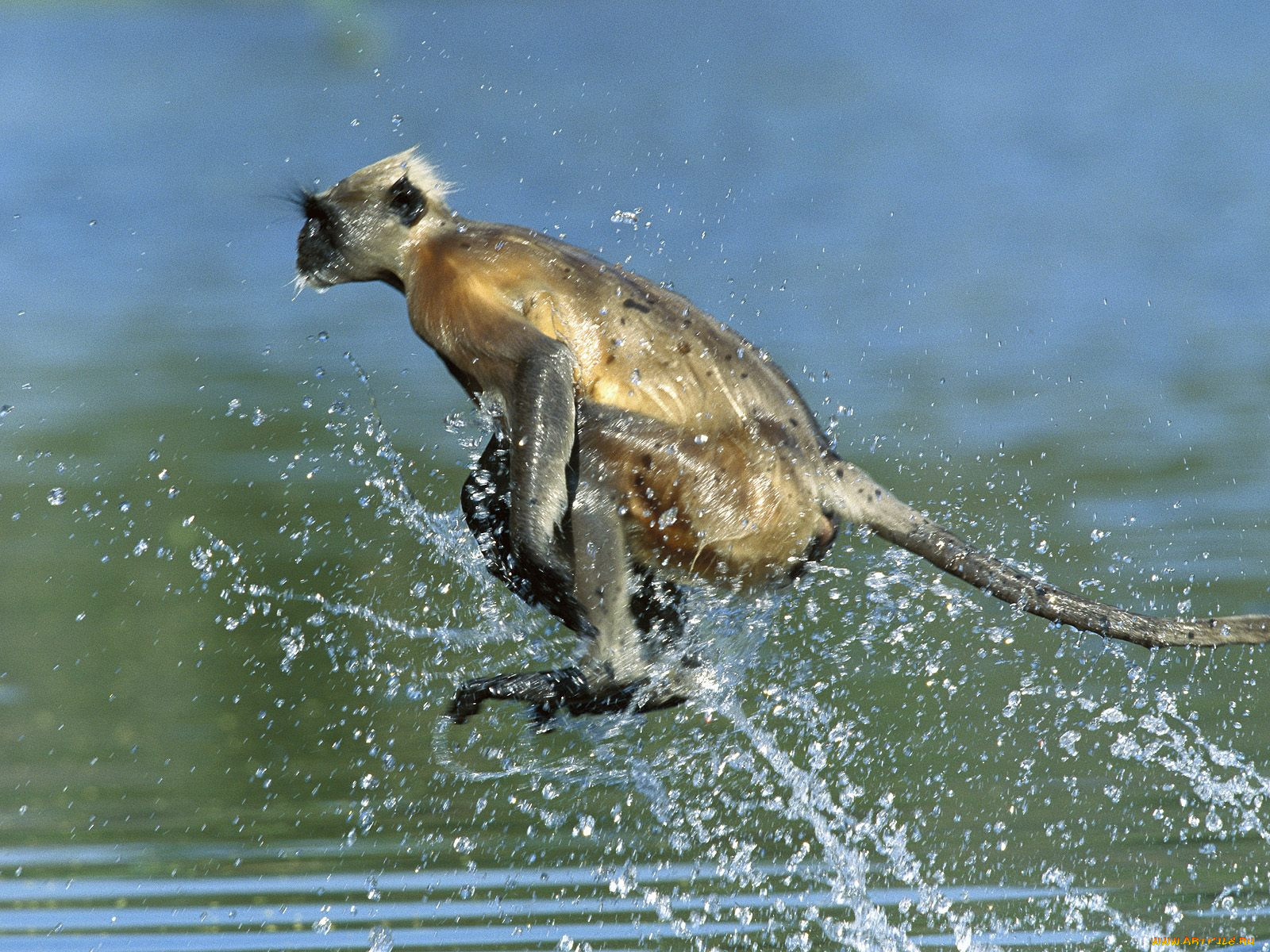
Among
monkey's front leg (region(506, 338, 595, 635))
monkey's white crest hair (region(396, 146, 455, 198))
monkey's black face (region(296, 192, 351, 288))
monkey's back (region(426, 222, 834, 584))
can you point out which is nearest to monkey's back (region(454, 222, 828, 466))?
monkey's back (region(426, 222, 834, 584))

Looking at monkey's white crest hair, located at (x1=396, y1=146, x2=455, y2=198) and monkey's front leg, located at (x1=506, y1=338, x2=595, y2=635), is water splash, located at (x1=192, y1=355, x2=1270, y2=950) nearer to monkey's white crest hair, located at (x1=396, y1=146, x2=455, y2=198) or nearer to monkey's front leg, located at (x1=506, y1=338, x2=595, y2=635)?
monkey's front leg, located at (x1=506, y1=338, x2=595, y2=635)

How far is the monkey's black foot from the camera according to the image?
14.5ft

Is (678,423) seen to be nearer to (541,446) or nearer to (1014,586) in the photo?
(541,446)

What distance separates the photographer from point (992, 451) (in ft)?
30.7

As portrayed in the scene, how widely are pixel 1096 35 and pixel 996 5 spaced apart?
163 centimetres

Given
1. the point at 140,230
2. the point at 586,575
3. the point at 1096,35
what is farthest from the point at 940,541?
the point at 1096,35

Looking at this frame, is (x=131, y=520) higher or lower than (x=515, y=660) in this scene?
higher

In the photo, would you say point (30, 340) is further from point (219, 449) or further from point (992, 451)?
point (992, 451)

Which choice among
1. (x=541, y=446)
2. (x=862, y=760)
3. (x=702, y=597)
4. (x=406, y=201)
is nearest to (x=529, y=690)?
Result: (x=702, y=597)

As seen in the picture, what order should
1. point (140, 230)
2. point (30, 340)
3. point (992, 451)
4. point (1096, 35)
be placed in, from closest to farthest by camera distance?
point (992, 451) < point (30, 340) < point (140, 230) < point (1096, 35)

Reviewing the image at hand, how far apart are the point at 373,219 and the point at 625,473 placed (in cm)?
98

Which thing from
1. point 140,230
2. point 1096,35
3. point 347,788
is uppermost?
point 1096,35

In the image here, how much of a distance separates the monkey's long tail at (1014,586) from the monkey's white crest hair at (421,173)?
4.09ft

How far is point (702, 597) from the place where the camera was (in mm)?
4543
